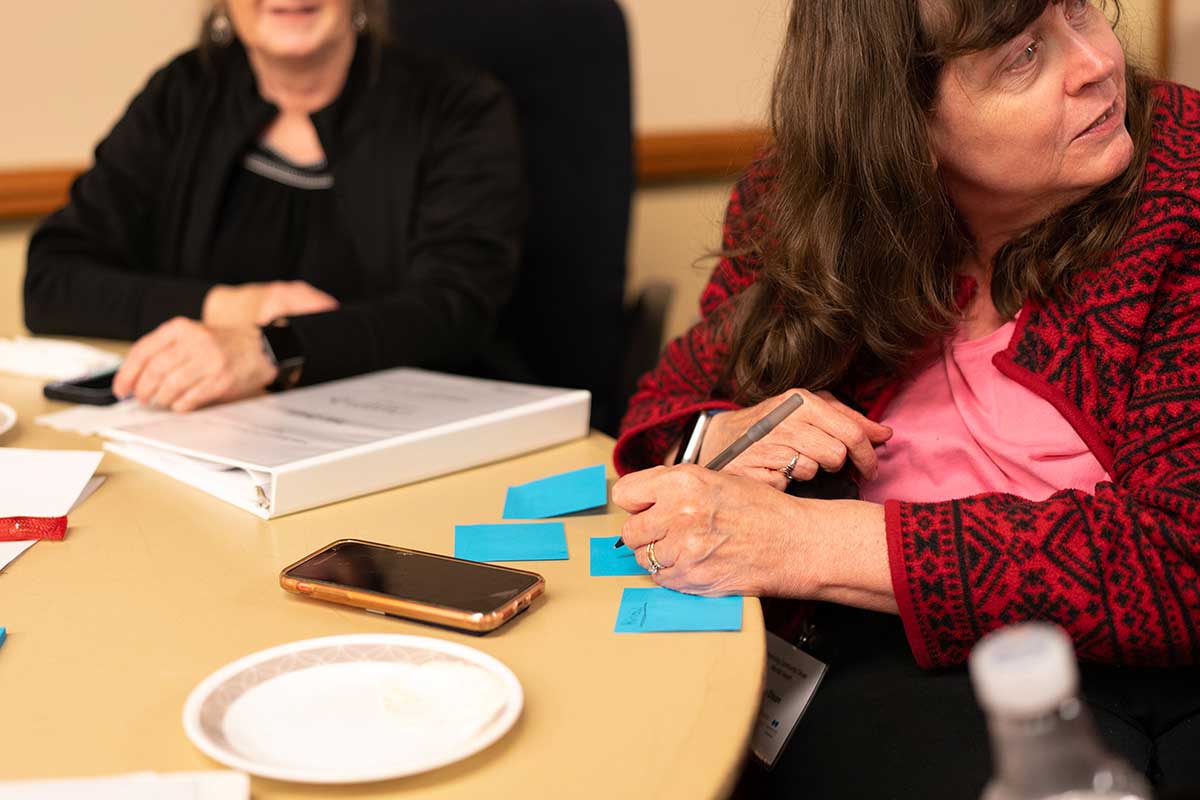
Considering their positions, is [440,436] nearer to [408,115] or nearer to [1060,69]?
[1060,69]

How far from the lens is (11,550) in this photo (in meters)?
1.01

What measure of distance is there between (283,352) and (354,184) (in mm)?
487

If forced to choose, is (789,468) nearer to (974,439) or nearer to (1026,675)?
(974,439)

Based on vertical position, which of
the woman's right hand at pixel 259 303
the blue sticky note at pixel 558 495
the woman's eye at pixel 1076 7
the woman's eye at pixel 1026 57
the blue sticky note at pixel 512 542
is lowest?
the woman's right hand at pixel 259 303

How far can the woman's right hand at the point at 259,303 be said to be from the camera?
5.49 ft

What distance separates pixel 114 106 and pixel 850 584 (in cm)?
192

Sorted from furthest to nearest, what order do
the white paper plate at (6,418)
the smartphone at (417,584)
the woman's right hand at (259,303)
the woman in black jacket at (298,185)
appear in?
1. the woman in black jacket at (298,185)
2. the woman's right hand at (259,303)
3. the white paper plate at (6,418)
4. the smartphone at (417,584)

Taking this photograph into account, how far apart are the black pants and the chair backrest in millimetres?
974

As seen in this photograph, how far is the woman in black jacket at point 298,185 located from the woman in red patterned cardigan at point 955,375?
0.62 meters

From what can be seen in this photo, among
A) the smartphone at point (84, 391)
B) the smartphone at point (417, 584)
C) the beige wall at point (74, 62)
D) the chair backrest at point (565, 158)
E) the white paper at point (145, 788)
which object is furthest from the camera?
the beige wall at point (74, 62)

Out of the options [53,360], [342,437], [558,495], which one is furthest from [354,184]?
[558,495]

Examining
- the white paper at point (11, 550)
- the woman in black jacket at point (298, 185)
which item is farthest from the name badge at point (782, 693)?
the woman in black jacket at point (298, 185)

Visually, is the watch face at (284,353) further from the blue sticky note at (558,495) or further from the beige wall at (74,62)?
the beige wall at (74,62)

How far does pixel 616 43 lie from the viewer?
1.98m
